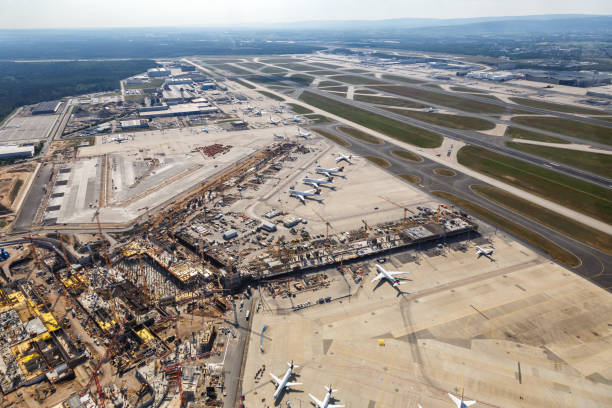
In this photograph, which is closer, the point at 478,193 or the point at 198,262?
the point at 198,262

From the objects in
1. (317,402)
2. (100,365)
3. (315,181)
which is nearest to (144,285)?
(100,365)

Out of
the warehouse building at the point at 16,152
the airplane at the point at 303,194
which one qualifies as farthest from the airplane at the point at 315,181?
the warehouse building at the point at 16,152

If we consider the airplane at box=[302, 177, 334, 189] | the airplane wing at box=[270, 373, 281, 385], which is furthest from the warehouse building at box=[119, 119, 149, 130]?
the airplane wing at box=[270, 373, 281, 385]

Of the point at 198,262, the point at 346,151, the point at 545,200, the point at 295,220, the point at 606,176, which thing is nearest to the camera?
the point at 198,262

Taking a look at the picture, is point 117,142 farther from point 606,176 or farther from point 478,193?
point 606,176

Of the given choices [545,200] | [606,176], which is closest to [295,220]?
[545,200]

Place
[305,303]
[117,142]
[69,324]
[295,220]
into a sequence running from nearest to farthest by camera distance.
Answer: [69,324]
[305,303]
[295,220]
[117,142]
